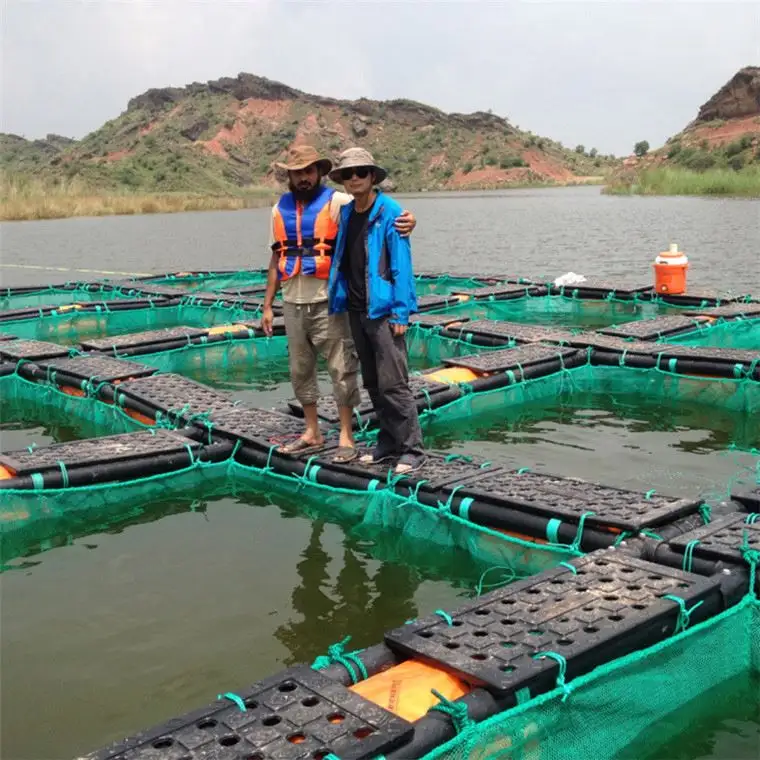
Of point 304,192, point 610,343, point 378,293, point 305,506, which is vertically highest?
point 304,192

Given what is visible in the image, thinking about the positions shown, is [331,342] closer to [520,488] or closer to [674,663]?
[520,488]

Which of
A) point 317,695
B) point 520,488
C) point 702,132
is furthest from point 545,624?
point 702,132

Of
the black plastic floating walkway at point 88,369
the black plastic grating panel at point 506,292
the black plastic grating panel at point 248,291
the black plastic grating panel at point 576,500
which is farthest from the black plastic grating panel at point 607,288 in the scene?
the black plastic grating panel at point 576,500

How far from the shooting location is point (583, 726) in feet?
9.59

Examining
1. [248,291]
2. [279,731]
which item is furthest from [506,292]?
[279,731]

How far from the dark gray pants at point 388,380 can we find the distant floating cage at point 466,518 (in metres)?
0.19

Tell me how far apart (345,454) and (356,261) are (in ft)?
3.82

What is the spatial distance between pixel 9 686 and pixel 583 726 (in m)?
2.16

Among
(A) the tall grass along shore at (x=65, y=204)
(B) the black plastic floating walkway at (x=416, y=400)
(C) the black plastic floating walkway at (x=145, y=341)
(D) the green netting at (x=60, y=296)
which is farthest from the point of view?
(A) the tall grass along shore at (x=65, y=204)

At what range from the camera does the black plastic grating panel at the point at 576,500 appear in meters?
4.20

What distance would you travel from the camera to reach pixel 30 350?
8680mm

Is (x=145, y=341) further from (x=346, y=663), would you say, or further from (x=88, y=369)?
(x=346, y=663)

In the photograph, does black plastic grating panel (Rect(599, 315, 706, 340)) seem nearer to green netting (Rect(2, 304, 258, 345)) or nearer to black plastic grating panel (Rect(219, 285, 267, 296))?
green netting (Rect(2, 304, 258, 345))

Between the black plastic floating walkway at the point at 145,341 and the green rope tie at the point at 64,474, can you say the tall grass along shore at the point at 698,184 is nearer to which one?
the black plastic floating walkway at the point at 145,341
